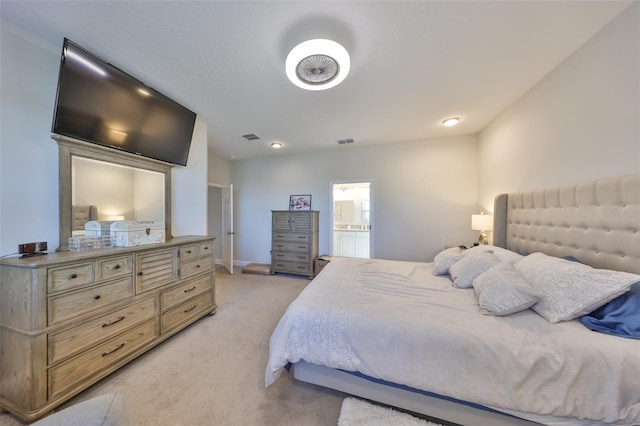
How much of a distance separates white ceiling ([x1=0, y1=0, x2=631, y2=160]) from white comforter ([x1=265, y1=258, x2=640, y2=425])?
2.01 meters

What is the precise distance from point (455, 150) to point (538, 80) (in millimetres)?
1548

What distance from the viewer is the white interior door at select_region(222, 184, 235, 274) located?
4238 millimetres

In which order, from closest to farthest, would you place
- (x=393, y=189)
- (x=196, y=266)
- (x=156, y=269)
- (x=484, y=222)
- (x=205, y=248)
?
(x=156, y=269)
(x=196, y=266)
(x=205, y=248)
(x=484, y=222)
(x=393, y=189)

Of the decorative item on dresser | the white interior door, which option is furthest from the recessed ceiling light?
the white interior door

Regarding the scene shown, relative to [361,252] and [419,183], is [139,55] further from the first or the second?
[361,252]

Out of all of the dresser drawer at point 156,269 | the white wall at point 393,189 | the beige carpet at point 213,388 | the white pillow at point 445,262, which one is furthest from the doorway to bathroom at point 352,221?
the dresser drawer at point 156,269

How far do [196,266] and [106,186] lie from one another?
1.19 metres

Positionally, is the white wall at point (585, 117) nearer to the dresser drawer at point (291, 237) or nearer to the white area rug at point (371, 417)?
the white area rug at point (371, 417)

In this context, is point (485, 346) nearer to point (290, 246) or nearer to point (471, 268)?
point (471, 268)

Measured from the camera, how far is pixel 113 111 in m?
1.90

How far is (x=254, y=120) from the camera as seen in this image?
116 inches

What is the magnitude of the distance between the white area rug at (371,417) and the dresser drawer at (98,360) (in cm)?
182

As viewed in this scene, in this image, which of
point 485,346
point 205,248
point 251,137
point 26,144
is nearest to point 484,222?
point 485,346

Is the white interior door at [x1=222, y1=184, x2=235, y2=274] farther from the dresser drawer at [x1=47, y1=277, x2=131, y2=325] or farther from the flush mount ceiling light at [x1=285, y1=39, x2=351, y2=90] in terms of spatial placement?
the flush mount ceiling light at [x1=285, y1=39, x2=351, y2=90]
